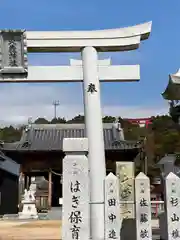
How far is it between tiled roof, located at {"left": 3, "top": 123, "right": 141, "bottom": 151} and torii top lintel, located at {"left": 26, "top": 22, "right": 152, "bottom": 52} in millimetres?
15069

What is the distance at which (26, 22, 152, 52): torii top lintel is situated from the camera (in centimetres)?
1084

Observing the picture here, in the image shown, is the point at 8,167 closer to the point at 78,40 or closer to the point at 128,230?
the point at 78,40

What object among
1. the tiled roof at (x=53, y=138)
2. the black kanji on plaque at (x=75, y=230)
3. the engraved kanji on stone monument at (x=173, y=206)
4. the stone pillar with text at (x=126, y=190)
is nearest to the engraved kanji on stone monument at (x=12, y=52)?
the stone pillar with text at (x=126, y=190)

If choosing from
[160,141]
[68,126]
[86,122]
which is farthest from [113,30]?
[160,141]

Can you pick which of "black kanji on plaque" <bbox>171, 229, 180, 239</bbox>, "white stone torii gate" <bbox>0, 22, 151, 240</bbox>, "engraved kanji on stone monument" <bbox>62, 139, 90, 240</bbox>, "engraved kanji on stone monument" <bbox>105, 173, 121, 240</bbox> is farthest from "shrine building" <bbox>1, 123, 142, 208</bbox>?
"engraved kanji on stone monument" <bbox>62, 139, 90, 240</bbox>

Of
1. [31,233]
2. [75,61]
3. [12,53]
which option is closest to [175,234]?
[75,61]

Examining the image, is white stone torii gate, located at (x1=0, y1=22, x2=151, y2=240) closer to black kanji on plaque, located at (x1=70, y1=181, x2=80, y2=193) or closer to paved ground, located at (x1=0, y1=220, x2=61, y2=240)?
paved ground, located at (x1=0, y1=220, x2=61, y2=240)

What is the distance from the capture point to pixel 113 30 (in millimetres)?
11008

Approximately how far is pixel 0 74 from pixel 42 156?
1688 cm

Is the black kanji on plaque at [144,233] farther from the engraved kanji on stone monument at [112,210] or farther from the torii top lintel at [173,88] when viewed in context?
the torii top lintel at [173,88]

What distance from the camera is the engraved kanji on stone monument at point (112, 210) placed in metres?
8.07

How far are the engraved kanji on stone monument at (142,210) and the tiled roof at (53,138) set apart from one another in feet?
56.4

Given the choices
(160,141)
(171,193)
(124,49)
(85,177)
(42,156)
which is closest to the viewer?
(85,177)

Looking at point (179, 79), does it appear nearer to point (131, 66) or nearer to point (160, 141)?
point (131, 66)
